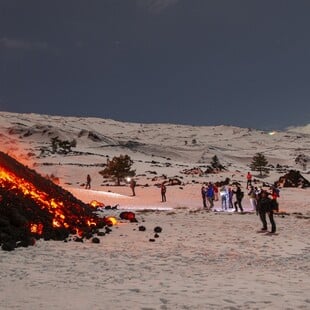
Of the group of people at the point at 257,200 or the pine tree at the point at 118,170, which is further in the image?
the pine tree at the point at 118,170

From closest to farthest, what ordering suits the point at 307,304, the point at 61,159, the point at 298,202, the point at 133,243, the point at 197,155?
the point at 307,304, the point at 133,243, the point at 298,202, the point at 61,159, the point at 197,155

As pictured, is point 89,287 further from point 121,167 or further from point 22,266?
point 121,167

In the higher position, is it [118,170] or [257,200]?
[118,170]

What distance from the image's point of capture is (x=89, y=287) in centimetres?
1065

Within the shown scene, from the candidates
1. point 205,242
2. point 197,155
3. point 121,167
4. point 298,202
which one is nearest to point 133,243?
point 205,242

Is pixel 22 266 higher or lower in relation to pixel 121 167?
lower

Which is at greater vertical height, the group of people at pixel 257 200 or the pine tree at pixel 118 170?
the pine tree at pixel 118 170

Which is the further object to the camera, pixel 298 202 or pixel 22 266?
pixel 298 202

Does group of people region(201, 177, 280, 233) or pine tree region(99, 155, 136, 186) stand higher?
pine tree region(99, 155, 136, 186)

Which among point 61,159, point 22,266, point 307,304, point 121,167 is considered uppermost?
point 61,159

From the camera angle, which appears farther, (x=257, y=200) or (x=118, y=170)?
(x=118, y=170)

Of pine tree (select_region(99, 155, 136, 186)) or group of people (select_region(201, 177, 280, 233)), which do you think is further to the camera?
pine tree (select_region(99, 155, 136, 186))

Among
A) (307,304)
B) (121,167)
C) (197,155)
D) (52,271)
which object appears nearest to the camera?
(307,304)

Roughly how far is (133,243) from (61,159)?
6847 cm
